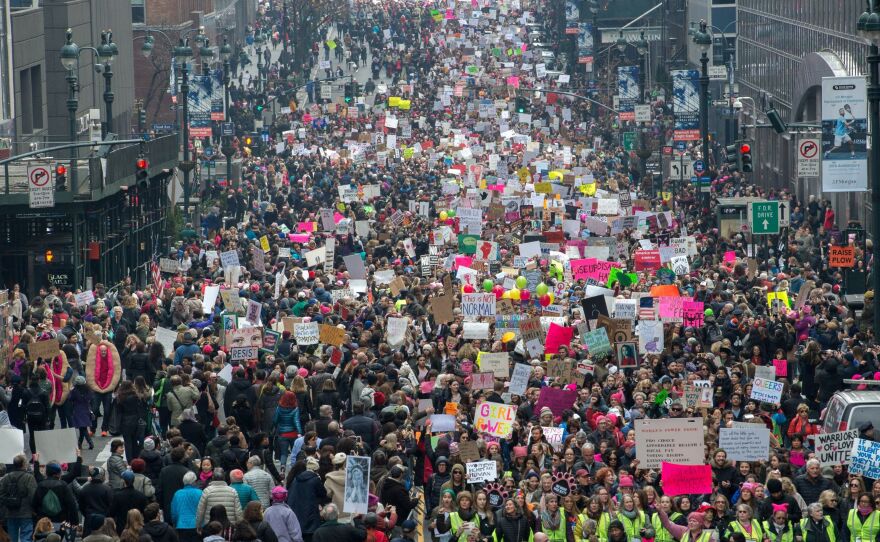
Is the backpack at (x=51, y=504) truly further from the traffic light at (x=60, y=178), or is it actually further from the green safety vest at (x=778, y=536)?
the traffic light at (x=60, y=178)

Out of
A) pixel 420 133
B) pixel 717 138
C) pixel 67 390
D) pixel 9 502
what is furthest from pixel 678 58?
pixel 9 502

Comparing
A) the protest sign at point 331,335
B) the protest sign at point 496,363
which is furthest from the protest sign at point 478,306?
the protest sign at point 496,363

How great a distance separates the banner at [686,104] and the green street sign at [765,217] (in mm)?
17800

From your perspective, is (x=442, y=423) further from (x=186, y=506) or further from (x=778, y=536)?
(x=778, y=536)

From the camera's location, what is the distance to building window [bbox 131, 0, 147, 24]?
97000 mm

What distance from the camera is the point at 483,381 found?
82.5 feet

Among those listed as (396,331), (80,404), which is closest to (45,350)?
(80,404)

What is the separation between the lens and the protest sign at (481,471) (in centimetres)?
2050

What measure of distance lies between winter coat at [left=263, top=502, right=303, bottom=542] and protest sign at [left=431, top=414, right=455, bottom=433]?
4527 mm

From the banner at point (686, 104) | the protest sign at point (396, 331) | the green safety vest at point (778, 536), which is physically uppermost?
the banner at point (686, 104)

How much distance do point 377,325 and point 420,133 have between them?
1991 inches

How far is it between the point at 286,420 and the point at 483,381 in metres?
2.61

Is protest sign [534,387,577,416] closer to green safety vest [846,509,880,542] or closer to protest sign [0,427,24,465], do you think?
green safety vest [846,509,880,542]

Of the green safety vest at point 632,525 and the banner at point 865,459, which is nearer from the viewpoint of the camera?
the green safety vest at point 632,525
